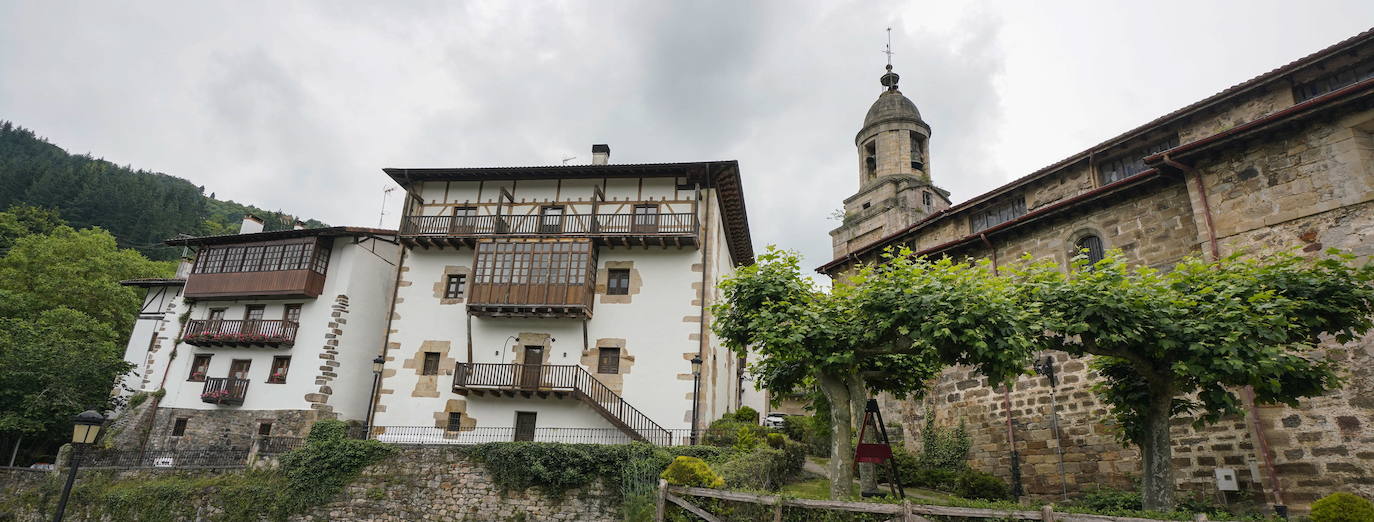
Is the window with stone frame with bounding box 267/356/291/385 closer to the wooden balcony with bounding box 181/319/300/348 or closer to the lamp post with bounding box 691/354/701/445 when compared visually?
the wooden balcony with bounding box 181/319/300/348

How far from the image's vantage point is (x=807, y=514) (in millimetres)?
9477

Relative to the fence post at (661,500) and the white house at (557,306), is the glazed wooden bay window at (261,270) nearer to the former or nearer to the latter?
the white house at (557,306)

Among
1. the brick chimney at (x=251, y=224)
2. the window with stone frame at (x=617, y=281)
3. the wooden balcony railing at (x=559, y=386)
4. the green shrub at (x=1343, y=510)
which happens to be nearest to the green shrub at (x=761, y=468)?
the wooden balcony railing at (x=559, y=386)

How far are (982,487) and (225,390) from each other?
23514 mm

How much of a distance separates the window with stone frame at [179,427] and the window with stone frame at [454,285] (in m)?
10.1

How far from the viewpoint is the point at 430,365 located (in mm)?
20578

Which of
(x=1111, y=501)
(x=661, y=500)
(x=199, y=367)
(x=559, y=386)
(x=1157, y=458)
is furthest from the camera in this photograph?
(x=199, y=367)

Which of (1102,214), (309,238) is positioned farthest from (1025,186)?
(309,238)

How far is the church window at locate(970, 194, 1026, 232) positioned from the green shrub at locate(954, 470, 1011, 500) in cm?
903

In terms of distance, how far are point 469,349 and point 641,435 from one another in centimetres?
630

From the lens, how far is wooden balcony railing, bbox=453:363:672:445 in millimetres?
18516

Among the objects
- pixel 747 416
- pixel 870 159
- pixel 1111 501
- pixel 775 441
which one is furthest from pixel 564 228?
pixel 870 159

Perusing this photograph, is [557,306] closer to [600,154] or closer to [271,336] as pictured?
[600,154]

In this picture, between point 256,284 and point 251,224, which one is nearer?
point 256,284
